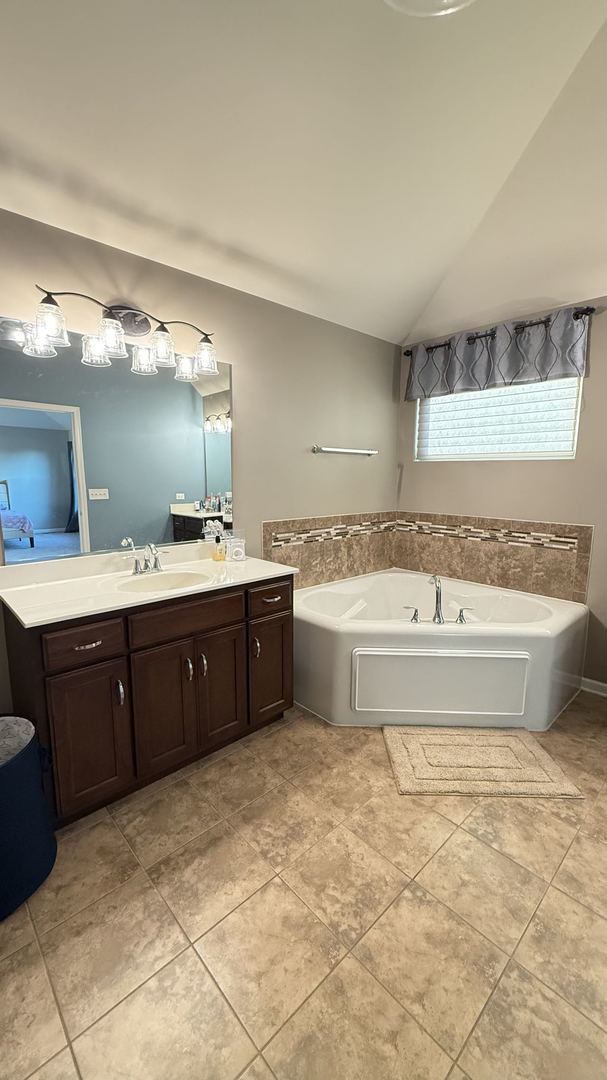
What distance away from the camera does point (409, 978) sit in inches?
47.0

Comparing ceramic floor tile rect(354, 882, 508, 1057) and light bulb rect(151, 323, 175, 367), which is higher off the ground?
light bulb rect(151, 323, 175, 367)

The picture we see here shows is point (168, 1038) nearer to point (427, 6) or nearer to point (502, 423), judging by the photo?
point (427, 6)

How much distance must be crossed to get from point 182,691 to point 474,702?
1.55 metres

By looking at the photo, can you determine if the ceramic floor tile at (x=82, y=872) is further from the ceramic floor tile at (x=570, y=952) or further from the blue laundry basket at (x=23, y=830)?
the ceramic floor tile at (x=570, y=952)

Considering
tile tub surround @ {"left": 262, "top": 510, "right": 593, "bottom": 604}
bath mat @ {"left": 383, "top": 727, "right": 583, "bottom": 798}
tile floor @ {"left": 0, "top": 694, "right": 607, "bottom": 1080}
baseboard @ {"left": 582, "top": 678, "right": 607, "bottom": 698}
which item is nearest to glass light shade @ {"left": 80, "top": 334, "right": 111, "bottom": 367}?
tile tub surround @ {"left": 262, "top": 510, "right": 593, "bottom": 604}

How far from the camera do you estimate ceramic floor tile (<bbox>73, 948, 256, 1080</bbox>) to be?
1003 mm

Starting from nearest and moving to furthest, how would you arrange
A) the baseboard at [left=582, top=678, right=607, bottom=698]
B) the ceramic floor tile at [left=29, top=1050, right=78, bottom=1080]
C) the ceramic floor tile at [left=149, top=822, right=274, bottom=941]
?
the ceramic floor tile at [left=29, top=1050, right=78, bottom=1080]
the ceramic floor tile at [left=149, top=822, right=274, bottom=941]
the baseboard at [left=582, top=678, right=607, bottom=698]

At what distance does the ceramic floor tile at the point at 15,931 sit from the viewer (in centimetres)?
128

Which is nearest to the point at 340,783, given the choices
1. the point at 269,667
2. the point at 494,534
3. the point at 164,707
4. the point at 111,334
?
the point at 269,667

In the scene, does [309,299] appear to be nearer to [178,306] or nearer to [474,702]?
[178,306]

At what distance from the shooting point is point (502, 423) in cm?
310

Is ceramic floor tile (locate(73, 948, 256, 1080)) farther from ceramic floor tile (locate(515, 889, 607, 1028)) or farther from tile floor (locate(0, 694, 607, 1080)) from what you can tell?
ceramic floor tile (locate(515, 889, 607, 1028))

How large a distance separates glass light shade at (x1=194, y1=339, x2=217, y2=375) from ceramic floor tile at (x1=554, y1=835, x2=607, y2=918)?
261 cm

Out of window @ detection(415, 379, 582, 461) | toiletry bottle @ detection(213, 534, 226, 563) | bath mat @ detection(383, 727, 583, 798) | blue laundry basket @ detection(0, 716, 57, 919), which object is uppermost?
window @ detection(415, 379, 582, 461)
